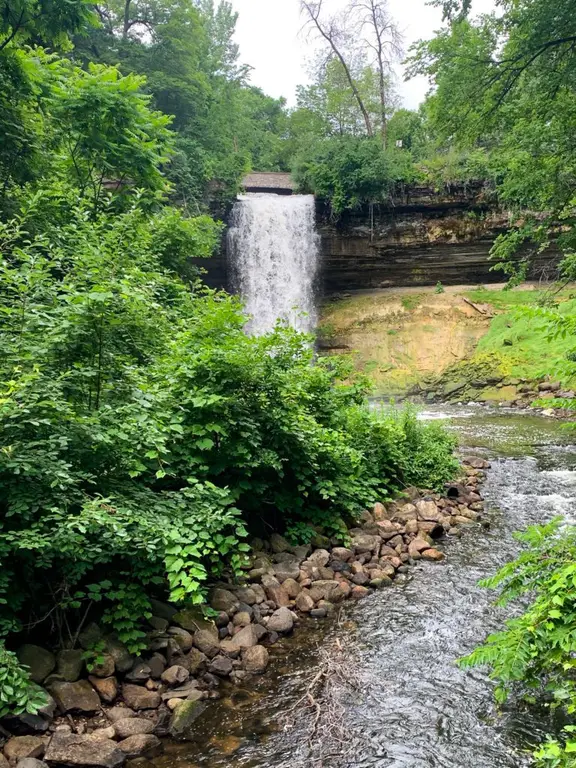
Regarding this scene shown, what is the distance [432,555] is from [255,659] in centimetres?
303

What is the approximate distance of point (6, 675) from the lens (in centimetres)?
290

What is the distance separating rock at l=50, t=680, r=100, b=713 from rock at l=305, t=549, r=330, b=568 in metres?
2.74

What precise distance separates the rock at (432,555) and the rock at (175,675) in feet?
11.6

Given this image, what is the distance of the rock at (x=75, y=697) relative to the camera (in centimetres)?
338

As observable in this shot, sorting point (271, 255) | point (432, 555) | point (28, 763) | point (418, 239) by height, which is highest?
point (418, 239)

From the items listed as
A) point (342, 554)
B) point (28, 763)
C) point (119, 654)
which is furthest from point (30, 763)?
point (342, 554)

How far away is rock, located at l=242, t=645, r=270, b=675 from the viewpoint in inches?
164

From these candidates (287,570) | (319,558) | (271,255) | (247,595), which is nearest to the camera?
(247,595)

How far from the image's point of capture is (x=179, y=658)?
400 cm

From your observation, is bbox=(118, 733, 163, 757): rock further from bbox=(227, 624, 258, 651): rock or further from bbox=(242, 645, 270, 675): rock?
bbox=(227, 624, 258, 651): rock

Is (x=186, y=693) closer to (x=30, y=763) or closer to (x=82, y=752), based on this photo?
(x=82, y=752)

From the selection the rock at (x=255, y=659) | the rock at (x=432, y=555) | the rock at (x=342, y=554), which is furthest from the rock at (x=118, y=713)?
the rock at (x=432, y=555)

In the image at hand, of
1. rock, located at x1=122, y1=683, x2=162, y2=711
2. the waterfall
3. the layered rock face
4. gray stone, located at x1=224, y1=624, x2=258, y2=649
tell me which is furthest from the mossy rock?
rock, located at x1=122, y1=683, x2=162, y2=711

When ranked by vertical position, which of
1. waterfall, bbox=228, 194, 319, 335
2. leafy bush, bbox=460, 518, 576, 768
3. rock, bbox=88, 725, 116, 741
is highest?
waterfall, bbox=228, 194, 319, 335
